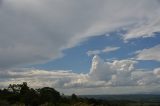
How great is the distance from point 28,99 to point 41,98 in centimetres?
726

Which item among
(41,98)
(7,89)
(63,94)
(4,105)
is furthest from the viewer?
(63,94)

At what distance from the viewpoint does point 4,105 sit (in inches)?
3275

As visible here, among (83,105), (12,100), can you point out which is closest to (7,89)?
(12,100)

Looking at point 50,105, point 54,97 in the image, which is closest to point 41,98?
point 54,97

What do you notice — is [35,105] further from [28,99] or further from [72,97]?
[72,97]

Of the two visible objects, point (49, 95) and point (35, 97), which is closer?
point (35, 97)

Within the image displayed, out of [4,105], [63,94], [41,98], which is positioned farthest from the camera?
[63,94]

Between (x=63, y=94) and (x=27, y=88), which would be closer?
(x=27, y=88)

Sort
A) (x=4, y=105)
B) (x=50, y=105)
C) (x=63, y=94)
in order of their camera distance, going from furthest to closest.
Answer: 1. (x=63, y=94)
2. (x=50, y=105)
3. (x=4, y=105)

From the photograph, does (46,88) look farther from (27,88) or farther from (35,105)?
(35,105)

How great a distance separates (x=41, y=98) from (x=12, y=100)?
9809mm

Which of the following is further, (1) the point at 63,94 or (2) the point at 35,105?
(1) the point at 63,94

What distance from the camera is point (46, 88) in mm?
125625

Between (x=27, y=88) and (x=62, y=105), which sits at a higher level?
(x=27, y=88)
